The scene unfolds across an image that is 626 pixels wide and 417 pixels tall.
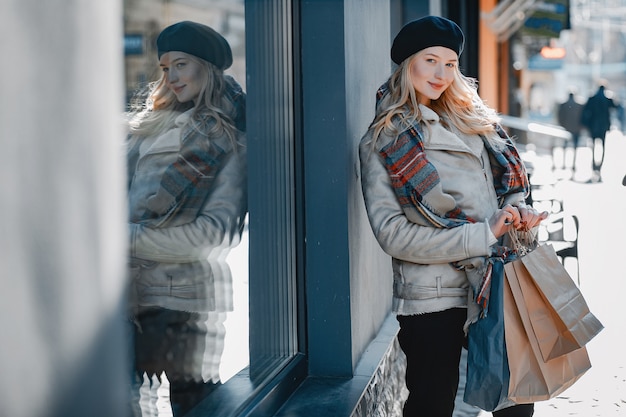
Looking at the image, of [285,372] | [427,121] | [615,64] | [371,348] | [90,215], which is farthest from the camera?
[615,64]

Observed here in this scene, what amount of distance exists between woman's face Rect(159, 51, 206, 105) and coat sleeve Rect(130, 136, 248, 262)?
0.32m

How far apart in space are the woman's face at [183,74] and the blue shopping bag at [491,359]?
3.65ft

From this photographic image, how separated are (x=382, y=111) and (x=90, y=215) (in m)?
1.76

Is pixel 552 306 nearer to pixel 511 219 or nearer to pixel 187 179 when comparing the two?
pixel 511 219

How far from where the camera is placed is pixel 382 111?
10.1 ft

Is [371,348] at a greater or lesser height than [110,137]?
lesser

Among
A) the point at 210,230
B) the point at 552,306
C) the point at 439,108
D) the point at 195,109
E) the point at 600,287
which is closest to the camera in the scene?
the point at 195,109

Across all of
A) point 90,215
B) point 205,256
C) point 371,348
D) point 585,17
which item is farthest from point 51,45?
point 585,17

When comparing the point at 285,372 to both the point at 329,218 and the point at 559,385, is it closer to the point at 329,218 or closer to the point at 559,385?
the point at 329,218

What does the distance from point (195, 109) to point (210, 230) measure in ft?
1.16

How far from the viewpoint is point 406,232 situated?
294 centimetres

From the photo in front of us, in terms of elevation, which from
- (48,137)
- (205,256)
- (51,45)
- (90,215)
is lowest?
(205,256)

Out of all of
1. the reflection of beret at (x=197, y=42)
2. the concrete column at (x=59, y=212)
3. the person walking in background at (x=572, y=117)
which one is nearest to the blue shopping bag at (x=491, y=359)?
the reflection of beret at (x=197, y=42)

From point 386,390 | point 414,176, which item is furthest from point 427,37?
point 386,390
